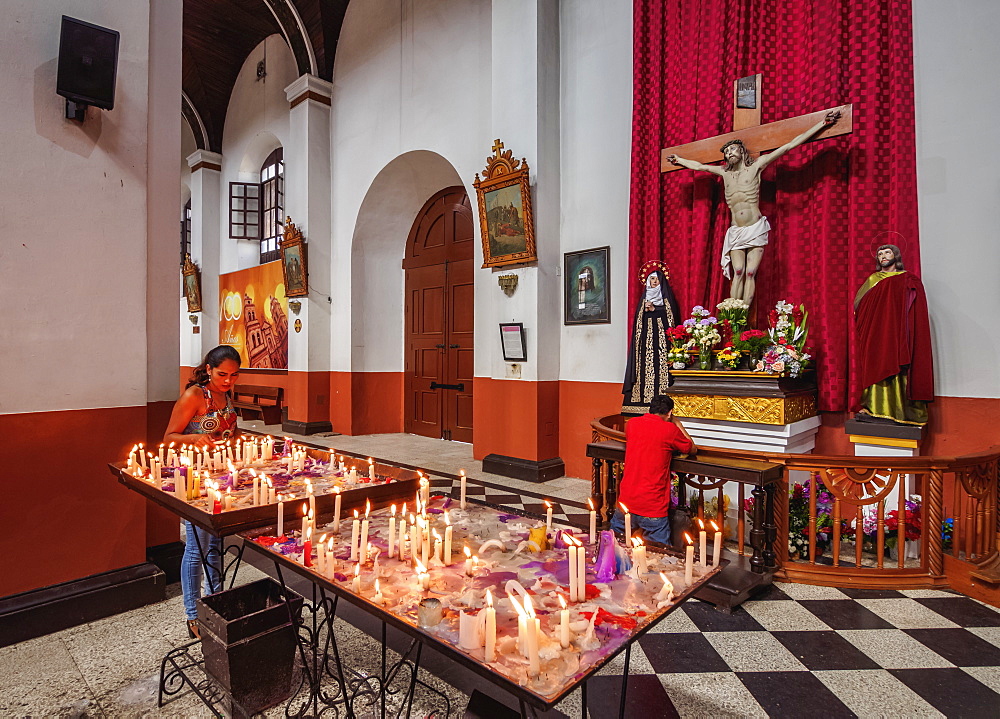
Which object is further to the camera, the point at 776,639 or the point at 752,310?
the point at 752,310

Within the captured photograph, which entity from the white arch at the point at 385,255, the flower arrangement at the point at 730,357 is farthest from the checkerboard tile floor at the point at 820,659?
the white arch at the point at 385,255

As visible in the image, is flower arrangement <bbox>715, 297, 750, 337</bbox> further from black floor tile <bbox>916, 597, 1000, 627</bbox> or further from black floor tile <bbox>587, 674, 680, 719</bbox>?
black floor tile <bbox>587, 674, 680, 719</bbox>

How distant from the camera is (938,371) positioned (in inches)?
178

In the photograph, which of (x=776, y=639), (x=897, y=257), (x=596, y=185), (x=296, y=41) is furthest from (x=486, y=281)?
(x=296, y=41)

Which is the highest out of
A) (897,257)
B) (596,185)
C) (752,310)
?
(596,185)

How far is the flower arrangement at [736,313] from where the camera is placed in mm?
4938

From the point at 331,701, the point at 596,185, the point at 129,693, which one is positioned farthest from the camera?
the point at 596,185

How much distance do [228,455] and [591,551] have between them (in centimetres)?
218

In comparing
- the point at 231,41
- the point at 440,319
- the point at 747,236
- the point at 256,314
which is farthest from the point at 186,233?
the point at 747,236

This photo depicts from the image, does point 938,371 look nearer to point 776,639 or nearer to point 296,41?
point 776,639

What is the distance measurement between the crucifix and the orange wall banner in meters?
9.00

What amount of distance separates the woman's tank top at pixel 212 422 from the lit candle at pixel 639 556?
2.50m

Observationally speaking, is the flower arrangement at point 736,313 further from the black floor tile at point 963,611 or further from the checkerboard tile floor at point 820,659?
the black floor tile at point 963,611

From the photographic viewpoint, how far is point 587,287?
21.9ft
